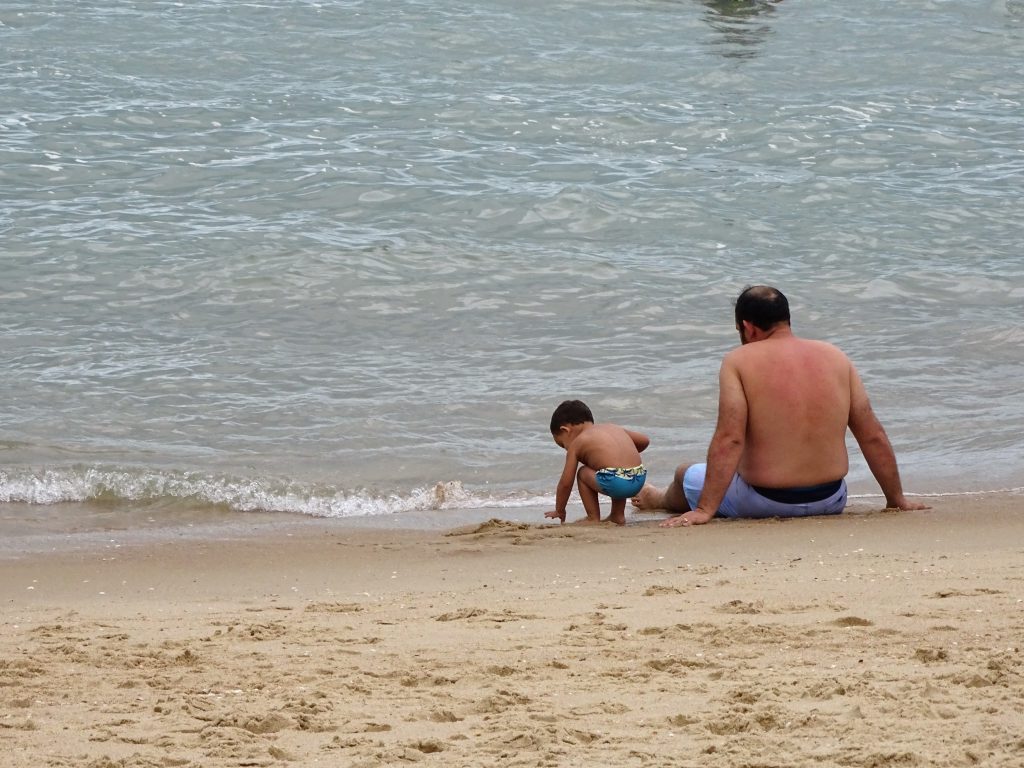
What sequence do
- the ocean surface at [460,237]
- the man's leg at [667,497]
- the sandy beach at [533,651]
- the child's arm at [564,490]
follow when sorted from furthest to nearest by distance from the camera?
the ocean surface at [460,237] → the man's leg at [667,497] → the child's arm at [564,490] → the sandy beach at [533,651]

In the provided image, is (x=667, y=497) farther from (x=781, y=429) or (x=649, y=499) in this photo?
(x=781, y=429)

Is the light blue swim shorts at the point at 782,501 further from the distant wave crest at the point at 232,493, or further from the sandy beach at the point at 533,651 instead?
the distant wave crest at the point at 232,493

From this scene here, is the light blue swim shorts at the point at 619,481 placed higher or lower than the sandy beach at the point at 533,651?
higher

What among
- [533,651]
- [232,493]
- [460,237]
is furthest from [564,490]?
[460,237]

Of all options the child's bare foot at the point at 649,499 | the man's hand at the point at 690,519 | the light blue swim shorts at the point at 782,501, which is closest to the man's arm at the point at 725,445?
the man's hand at the point at 690,519

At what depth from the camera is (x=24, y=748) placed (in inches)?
115

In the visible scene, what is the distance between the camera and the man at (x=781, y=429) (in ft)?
19.0

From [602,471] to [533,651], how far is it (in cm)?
250

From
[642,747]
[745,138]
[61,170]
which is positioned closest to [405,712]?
[642,747]

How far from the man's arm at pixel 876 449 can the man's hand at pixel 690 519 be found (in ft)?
2.44

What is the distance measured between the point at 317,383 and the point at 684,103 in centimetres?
810

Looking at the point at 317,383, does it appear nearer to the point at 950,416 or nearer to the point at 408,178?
the point at 950,416

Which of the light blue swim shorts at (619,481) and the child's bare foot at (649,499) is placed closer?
the light blue swim shorts at (619,481)

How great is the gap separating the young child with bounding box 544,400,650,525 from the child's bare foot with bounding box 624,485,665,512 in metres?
0.23
